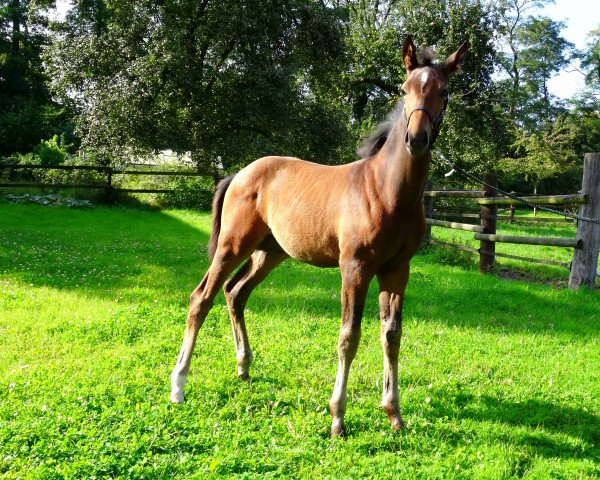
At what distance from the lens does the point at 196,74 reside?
15195 mm

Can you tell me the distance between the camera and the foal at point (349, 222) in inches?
119

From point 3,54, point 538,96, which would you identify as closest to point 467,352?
point 3,54

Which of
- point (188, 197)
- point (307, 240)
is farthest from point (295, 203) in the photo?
point (188, 197)

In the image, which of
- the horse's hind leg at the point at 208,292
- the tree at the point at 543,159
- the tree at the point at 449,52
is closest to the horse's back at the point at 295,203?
the horse's hind leg at the point at 208,292

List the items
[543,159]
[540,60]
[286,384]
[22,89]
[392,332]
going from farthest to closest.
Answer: [540,60] < [22,89] < [543,159] < [286,384] < [392,332]

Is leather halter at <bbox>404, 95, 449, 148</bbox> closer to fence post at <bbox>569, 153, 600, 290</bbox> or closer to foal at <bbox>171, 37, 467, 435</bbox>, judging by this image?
foal at <bbox>171, 37, 467, 435</bbox>

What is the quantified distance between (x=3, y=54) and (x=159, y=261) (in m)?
24.8

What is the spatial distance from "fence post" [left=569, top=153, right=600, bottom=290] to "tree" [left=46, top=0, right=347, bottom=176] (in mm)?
10247

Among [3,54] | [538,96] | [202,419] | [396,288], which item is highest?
[538,96]

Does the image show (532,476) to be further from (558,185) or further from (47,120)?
(558,185)

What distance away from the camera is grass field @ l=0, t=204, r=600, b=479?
2.86m

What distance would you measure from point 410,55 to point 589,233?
18.1 feet

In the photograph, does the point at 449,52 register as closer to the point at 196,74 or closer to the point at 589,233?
the point at 196,74

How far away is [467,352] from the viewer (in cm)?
477
